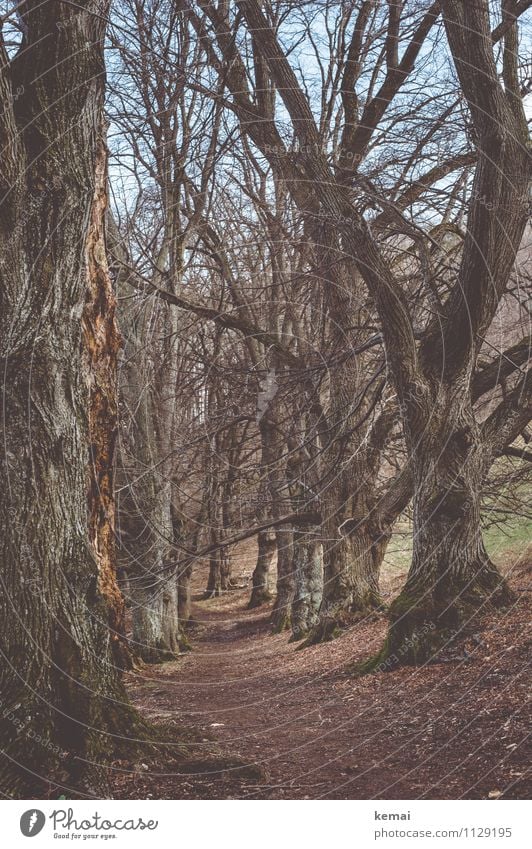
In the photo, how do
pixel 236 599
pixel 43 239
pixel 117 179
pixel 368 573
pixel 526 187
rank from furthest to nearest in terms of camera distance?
1. pixel 236 599
2. pixel 368 573
3. pixel 117 179
4. pixel 526 187
5. pixel 43 239

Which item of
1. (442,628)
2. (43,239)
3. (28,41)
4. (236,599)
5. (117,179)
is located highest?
(117,179)

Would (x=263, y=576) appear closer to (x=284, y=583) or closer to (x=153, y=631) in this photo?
(x=284, y=583)

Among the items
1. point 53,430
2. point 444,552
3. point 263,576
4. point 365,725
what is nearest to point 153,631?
point 444,552

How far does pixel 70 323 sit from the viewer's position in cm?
395

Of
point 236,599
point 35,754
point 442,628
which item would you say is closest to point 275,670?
point 442,628

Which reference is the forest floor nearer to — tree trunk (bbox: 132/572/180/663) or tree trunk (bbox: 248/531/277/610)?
tree trunk (bbox: 132/572/180/663)

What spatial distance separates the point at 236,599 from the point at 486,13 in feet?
65.4

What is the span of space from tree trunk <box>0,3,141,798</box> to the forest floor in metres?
0.46

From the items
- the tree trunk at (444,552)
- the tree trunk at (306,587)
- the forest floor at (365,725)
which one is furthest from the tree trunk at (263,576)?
the tree trunk at (444,552)

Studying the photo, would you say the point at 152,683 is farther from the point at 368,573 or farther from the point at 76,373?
the point at 76,373

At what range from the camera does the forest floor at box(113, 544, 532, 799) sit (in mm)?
3398

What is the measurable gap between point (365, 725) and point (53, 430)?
9.32 feet

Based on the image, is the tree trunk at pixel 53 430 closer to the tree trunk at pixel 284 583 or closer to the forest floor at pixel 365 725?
the forest floor at pixel 365 725

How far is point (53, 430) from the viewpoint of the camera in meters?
3.76
